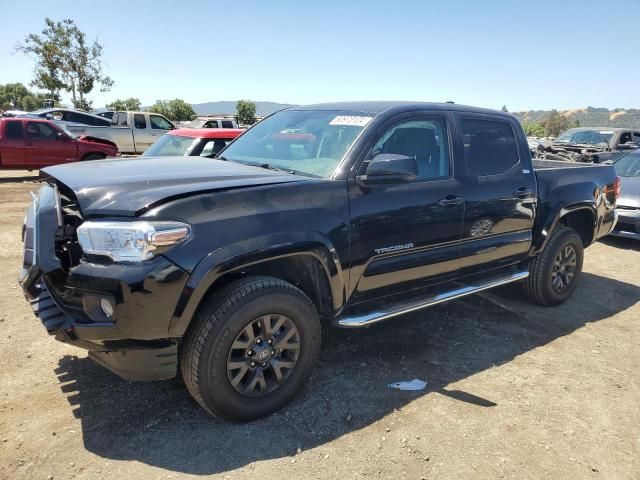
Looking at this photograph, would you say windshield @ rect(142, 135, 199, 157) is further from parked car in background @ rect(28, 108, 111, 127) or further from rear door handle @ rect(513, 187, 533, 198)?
parked car in background @ rect(28, 108, 111, 127)

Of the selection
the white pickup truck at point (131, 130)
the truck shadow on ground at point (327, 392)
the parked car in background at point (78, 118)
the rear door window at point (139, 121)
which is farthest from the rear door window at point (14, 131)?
the truck shadow on ground at point (327, 392)

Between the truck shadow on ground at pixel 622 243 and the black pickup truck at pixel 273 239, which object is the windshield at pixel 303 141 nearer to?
the black pickup truck at pixel 273 239

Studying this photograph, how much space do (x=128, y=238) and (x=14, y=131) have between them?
12.4m

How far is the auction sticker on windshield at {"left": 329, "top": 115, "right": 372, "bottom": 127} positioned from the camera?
3.48 metres

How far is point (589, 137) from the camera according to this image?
42.8 ft

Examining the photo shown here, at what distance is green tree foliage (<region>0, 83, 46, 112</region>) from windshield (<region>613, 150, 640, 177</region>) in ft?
208

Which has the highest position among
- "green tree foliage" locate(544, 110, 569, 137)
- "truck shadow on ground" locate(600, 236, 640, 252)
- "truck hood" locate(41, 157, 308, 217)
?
"green tree foliage" locate(544, 110, 569, 137)

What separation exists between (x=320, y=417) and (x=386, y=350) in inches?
42.2

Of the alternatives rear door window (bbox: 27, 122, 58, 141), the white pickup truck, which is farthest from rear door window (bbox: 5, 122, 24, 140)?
the white pickup truck

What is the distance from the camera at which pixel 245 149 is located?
4.00m

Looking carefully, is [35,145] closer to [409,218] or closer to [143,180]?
[143,180]

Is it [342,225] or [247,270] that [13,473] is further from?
[342,225]

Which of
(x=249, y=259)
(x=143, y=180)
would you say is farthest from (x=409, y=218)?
(x=143, y=180)

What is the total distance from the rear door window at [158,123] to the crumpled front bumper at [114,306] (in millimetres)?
16827
